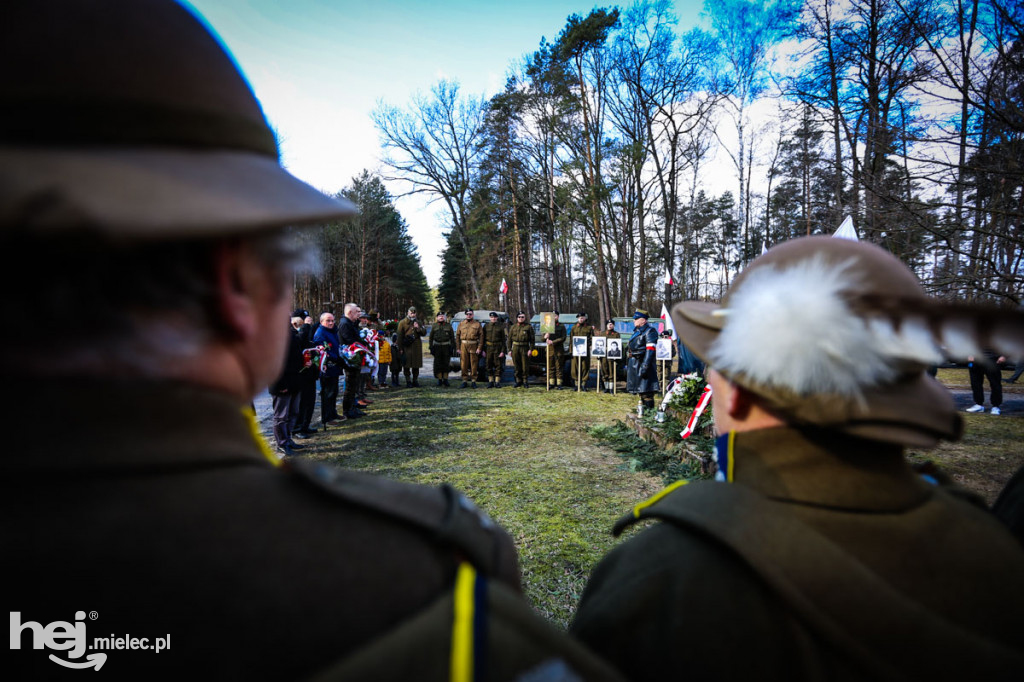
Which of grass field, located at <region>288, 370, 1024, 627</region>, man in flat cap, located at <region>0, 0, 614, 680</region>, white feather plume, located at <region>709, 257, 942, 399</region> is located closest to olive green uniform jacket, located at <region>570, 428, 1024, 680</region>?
A: white feather plume, located at <region>709, 257, 942, 399</region>

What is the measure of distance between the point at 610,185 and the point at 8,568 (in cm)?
Answer: 2379

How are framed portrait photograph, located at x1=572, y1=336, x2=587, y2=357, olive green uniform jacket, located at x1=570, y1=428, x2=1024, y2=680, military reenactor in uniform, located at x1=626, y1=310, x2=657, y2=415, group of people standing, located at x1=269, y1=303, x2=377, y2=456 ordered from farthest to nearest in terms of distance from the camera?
framed portrait photograph, located at x1=572, y1=336, x2=587, y2=357 → military reenactor in uniform, located at x1=626, y1=310, x2=657, y2=415 → group of people standing, located at x1=269, y1=303, x2=377, y2=456 → olive green uniform jacket, located at x1=570, y1=428, x2=1024, y2=680

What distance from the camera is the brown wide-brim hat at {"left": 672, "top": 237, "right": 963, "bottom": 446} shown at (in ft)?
3.07

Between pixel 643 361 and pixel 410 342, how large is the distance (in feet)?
23.2

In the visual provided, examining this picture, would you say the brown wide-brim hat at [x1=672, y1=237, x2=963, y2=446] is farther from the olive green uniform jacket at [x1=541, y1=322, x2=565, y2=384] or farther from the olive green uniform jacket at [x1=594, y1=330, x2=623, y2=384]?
the olive green uniform jacket at [x1=541, y1=322, x2=565, y2=384]

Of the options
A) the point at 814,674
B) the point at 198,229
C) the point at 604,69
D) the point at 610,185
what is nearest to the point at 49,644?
the point at 198,229

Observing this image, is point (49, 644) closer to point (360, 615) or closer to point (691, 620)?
point (360, 615)

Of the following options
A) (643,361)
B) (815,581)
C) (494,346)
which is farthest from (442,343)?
(815,581)

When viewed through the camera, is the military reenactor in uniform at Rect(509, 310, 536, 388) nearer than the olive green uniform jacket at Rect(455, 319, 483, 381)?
Yes

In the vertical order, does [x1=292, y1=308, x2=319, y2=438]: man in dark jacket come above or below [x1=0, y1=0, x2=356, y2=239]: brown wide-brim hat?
below

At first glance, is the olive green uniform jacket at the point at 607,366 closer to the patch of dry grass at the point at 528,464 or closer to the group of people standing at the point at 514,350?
the group of people standing at the point at 514,350

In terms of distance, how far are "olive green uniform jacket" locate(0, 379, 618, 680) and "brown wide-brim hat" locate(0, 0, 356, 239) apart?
0.20 meters

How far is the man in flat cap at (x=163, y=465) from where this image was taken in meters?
0.49

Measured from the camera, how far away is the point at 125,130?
22.2 inches
